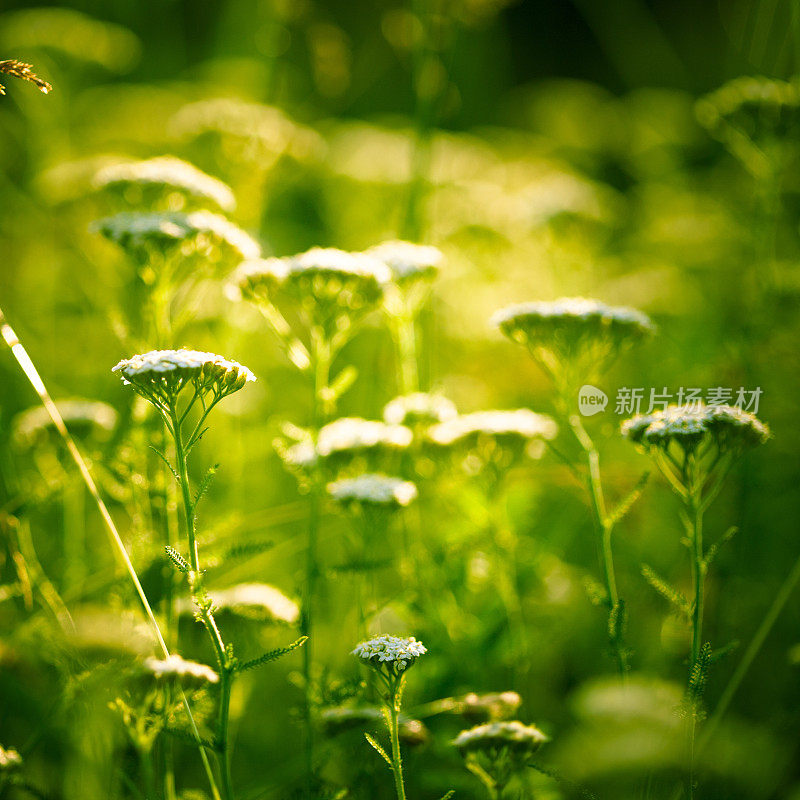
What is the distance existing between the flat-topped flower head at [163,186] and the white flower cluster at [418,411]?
1.19 meters

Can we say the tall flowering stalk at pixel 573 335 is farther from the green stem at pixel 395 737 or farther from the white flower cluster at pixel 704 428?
the green stem at pixel 395 737

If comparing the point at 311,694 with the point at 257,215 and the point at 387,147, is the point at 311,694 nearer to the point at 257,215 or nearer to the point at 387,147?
the point at 257,215

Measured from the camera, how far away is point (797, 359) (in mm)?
3672

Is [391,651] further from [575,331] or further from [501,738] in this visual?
[575,331]

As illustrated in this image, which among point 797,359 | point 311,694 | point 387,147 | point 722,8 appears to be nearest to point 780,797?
point 311,694

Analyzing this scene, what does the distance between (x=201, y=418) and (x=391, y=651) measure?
82cm

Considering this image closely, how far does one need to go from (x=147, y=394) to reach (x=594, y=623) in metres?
2.46

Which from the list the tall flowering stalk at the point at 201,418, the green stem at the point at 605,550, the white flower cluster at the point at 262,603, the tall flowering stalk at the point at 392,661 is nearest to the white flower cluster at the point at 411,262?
the green stem at the point at 605,550

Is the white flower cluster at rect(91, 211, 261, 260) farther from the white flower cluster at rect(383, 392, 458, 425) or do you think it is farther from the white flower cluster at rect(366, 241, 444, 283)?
the white flower cluster at rect(383, 392, 458, 425)

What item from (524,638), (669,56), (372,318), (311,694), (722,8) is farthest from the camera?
(669,56)

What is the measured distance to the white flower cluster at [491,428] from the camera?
304 centimetres

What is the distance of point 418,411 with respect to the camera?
3.21 meters

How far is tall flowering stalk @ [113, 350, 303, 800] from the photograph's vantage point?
1938 mm

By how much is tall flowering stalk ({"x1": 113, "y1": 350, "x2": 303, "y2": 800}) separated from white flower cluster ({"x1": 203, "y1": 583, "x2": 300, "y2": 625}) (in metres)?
0.47
